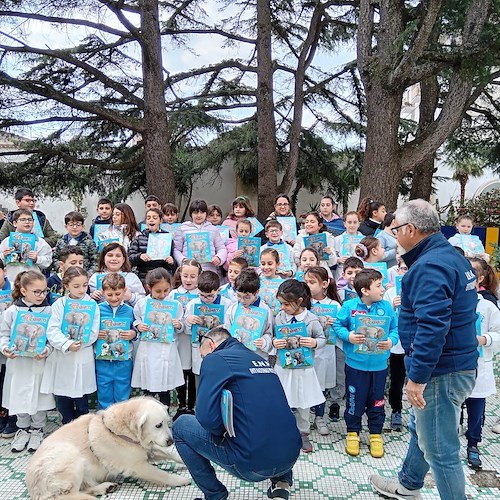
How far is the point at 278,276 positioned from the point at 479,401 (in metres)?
1.96

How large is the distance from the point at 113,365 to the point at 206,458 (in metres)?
1.40

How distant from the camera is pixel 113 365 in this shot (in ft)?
12.2

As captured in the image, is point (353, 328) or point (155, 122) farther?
point (155, 122)

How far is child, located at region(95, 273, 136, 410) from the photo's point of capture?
3.71 meters

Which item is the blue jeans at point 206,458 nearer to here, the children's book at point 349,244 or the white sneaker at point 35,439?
the white sneaker at point 35,439

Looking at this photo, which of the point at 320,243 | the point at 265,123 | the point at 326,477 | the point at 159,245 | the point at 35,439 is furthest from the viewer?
the point at 265,123

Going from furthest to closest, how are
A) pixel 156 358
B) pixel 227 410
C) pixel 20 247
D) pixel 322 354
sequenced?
pixel 20 247
pixel 322 354
pixel 156 358
pixel 227 410

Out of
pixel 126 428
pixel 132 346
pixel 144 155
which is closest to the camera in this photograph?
pixel 126 428

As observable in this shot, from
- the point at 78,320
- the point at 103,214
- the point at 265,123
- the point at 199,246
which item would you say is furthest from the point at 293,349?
the point at 265,123

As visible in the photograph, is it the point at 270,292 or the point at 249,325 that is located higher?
the point at 270,292

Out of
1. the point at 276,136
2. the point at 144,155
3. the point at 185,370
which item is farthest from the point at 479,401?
the point at 276,136

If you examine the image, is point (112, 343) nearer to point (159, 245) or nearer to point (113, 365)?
point (113, 365)

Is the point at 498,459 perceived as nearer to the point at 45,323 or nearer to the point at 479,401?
the point at 479,401

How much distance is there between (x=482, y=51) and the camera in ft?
21.0
